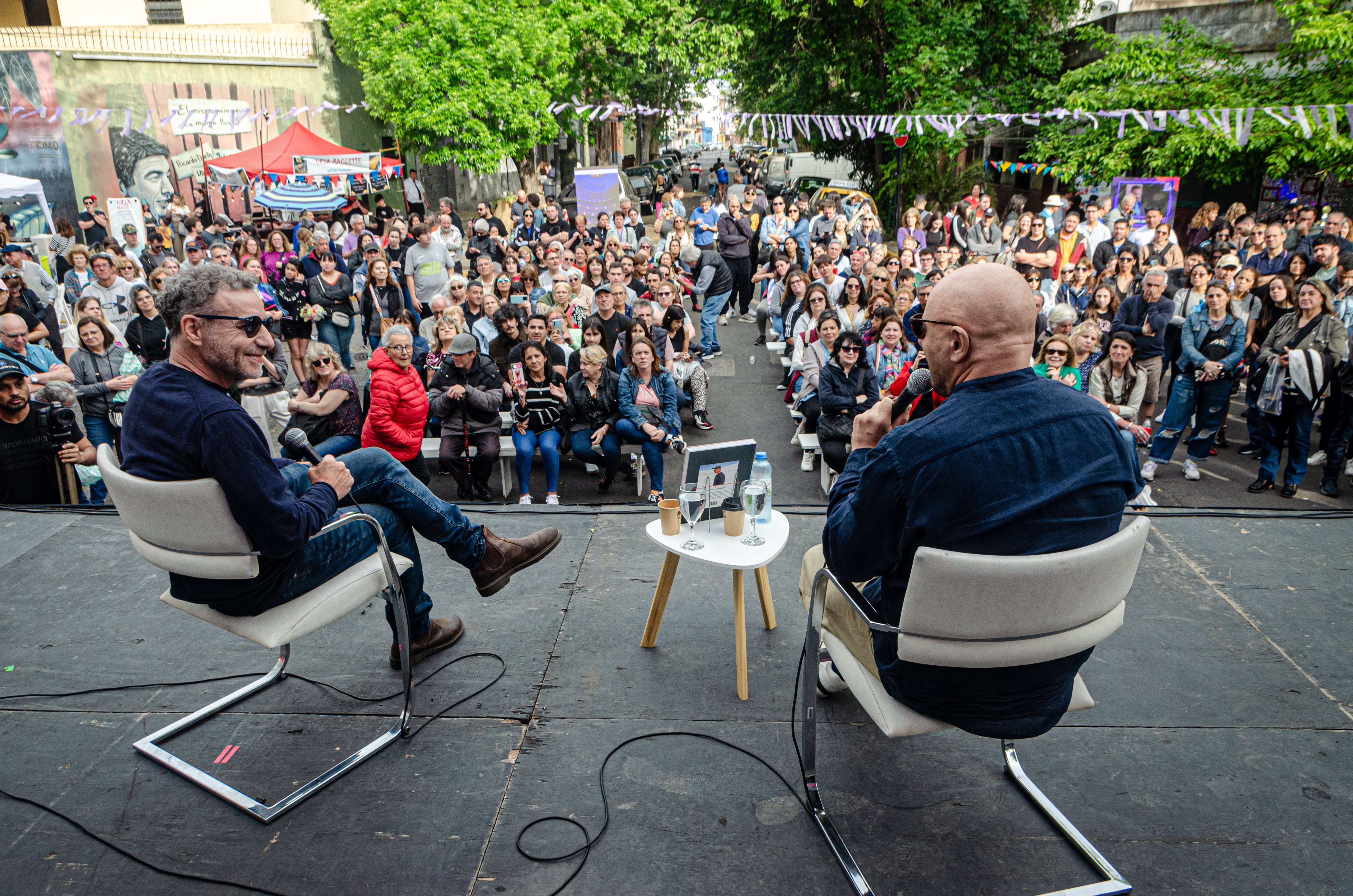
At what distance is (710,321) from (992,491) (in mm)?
8721

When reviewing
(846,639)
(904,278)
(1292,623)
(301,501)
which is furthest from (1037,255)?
(301,501)

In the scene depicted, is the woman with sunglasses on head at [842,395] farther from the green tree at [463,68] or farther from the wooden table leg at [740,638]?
the green tree at [463,68]

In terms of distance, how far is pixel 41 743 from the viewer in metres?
2.81

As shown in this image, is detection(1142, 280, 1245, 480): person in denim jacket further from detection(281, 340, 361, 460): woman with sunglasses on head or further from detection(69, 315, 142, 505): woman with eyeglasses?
detection(69, 315, 142, 505): woman with eyeglasses

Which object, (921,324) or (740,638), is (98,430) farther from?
(921,324)

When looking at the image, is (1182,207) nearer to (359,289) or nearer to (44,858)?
(359,289)

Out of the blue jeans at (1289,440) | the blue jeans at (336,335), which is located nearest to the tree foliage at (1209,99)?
the blue jeans at (1289,440)

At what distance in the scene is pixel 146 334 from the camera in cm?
684

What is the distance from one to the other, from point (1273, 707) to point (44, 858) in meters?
4.00

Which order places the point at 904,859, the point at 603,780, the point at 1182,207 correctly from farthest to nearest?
the point at 1182,207 → the point at 603,780 → the point at 904,859

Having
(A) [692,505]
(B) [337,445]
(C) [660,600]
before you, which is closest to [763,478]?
(A) [692,505]

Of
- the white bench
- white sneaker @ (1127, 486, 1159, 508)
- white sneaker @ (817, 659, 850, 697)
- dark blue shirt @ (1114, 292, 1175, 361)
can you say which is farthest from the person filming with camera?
dark blue shirt @ (1114, 292, 1175, 361)

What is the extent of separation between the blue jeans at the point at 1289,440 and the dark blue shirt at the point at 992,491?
15.8 feet

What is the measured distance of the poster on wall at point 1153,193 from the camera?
12.5 m
